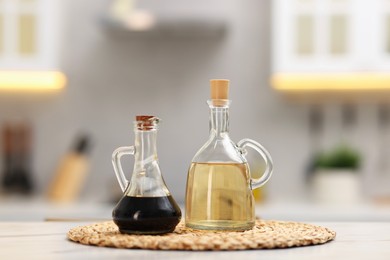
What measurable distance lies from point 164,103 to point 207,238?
8.70ft

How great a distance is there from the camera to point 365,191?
3633mm

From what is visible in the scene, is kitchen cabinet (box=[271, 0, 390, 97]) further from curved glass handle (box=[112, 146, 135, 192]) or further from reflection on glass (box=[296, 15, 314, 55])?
curved glass handle (box=[112, 146, 135, 192])

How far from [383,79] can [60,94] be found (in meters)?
1.57

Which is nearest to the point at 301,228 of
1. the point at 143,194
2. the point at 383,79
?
the point at 143,194

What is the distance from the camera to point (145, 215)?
1167 millimetres

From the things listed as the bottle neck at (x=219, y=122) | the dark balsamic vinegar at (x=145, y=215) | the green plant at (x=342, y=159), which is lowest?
the green plant at (x=342, y=159)

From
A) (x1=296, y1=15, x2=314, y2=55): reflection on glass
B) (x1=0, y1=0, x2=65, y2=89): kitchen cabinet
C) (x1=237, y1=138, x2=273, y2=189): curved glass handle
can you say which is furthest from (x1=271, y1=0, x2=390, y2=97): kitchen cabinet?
(x1=237, y1=138, x2=273, y2=189): curved glass handle

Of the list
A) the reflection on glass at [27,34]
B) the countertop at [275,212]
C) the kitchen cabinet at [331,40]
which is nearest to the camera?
the countertop at [275,212]

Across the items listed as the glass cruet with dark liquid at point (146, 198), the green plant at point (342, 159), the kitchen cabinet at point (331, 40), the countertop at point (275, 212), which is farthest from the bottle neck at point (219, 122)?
the green plant at point (342, 159)

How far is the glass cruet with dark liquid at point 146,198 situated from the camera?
1170 millimetres

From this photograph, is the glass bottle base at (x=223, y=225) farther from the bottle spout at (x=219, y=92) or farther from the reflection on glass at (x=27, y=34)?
the reflection on glass at (x=27, y=34)

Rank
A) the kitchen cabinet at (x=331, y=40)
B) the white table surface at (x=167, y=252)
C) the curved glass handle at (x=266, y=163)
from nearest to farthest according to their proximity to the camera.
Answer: the white table surface at (x=167, y=252) → the curved glass handle at (x=266, y=163) → the kitchen cabinet at (x=331, y=40)

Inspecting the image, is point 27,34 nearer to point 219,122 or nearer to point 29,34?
point 29,34

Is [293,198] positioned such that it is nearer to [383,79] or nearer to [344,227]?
[383,79]
